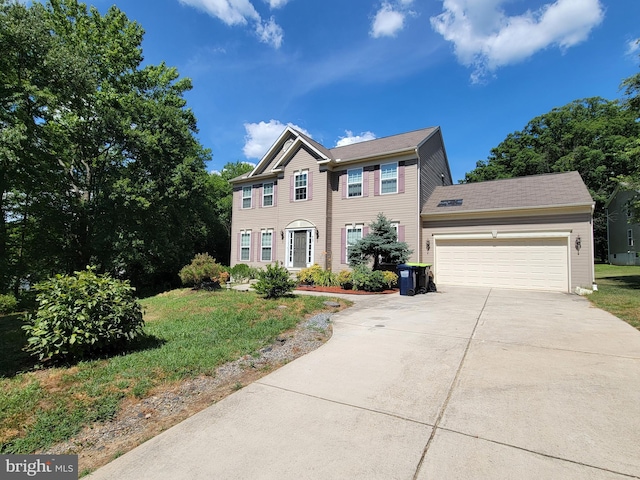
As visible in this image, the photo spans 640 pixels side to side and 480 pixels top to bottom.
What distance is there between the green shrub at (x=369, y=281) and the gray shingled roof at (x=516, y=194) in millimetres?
4302

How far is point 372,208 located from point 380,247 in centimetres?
277

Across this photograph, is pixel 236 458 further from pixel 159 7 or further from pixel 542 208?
pixel 159 7

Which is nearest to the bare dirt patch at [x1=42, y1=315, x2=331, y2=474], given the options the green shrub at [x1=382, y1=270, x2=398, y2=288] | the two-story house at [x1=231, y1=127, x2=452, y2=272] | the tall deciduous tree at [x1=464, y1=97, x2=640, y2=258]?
the green shrub at [x1=382, y1=270, x2=398, y2=288]

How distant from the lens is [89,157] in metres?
17.2

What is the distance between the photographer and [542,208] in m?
12.1

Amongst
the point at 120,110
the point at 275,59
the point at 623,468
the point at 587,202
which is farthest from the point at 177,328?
the point at 120,110

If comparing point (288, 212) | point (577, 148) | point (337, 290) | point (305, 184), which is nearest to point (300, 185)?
point (305, 184)

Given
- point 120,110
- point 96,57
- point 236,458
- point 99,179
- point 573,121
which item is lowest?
point 236,458

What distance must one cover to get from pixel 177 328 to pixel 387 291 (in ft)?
26.0

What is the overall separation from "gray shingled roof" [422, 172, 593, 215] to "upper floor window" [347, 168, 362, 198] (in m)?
3.31

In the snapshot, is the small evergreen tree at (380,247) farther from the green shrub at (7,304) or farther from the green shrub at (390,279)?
the green shrub at (7,304)

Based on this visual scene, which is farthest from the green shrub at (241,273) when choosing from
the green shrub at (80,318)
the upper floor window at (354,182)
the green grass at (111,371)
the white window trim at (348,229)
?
the green shrub at (80,318)

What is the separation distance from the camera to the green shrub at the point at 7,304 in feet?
40.9

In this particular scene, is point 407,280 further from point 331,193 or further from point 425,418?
point 425,418
